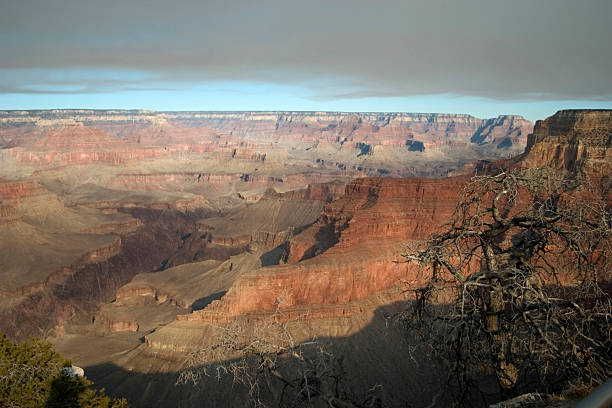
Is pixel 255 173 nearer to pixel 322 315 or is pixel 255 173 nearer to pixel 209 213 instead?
pixel 209 213

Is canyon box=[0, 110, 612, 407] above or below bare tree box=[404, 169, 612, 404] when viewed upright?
below

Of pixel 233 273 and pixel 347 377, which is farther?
pixel 233 273

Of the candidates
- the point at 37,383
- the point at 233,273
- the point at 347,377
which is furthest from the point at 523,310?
the point at 233,273

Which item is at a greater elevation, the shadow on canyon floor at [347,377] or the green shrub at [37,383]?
the green shrub at [37,383]

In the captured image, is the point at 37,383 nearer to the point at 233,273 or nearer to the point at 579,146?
the point at 233,273

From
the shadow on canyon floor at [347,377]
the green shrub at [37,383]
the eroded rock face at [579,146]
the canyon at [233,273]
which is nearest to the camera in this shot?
the green shrub at [37,383]

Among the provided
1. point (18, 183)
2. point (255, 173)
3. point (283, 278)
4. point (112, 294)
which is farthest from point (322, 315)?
point (255, 173)

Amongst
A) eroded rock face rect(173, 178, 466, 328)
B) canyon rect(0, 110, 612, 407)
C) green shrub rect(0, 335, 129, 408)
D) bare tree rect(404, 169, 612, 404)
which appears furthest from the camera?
eroded rock face rect(173, 178, 466, 328)

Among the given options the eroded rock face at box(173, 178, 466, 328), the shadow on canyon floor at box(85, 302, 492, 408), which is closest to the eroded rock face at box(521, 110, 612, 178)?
the eroded rock face at box(173, 178, 466, 328)

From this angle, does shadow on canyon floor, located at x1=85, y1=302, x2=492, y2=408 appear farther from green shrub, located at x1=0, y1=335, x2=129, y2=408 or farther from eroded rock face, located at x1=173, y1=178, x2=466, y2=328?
green shrub, located at x1=0, y1=335, x2=129, y2=408

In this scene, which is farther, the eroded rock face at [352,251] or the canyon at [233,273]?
the eroded rock face at [352,251]

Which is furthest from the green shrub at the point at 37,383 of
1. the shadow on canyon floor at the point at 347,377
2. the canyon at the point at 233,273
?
the shadow on canyon floor at the point at 347,377

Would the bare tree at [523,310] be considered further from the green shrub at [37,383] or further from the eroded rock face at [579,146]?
the eroded rock face at [579,146]
